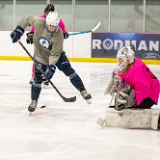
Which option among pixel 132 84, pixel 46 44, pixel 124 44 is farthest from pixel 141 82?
pixel 124 44

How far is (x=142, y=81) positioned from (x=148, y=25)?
6593 mm

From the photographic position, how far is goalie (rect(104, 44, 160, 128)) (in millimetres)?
3527

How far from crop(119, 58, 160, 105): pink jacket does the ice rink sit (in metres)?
0.25

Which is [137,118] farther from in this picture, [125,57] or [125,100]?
[125,57]

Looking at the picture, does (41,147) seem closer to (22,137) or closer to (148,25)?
(22,137)

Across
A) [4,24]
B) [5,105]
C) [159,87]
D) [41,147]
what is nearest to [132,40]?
[4,24]

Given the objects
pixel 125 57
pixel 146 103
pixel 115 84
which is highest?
pixel 125 57

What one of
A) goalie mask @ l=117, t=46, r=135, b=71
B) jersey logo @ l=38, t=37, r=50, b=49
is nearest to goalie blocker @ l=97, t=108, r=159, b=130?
goalie mask @ l=117, t=46, r=135, b=71

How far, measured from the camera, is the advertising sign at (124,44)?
939 centimetres

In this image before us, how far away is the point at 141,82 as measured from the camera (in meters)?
3.49

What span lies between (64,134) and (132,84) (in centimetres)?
59

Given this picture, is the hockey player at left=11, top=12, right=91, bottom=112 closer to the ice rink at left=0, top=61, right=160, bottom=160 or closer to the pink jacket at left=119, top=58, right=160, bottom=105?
the ice rink at left=0, top=61, right=160, bottom=160

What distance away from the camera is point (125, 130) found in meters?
3.55

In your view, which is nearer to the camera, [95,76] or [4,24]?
[95,76]
